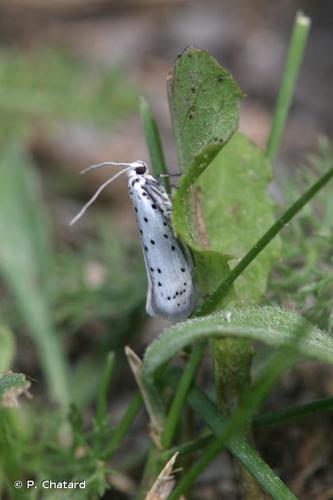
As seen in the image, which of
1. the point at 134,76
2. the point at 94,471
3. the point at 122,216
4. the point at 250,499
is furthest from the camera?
Result: the point at 134,76

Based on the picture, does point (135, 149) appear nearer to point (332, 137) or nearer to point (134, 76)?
point (134, 76)

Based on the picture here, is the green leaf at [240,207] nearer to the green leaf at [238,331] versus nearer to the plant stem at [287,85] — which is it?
the plant stem at [287,85]

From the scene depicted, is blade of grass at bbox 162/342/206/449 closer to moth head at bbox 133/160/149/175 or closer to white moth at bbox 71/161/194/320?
white moth at bbox 71/161/194/320

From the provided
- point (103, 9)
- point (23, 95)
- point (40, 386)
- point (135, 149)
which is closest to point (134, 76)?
point (135, 149)

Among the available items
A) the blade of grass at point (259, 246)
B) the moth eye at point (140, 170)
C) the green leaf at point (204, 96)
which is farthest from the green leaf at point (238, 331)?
the moth eye at point (140, 170)

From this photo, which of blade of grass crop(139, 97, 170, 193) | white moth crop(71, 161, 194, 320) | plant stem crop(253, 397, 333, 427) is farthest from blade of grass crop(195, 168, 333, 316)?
blade of grass crop(139, 97, 170, 193)

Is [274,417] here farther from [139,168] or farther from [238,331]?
[139,168]

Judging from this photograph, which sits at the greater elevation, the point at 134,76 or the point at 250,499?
the point at 250,499

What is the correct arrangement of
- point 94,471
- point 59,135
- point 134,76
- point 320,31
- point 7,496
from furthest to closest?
point 320,31
point 134,76
point 59,135
point 7,496
point 94,471
